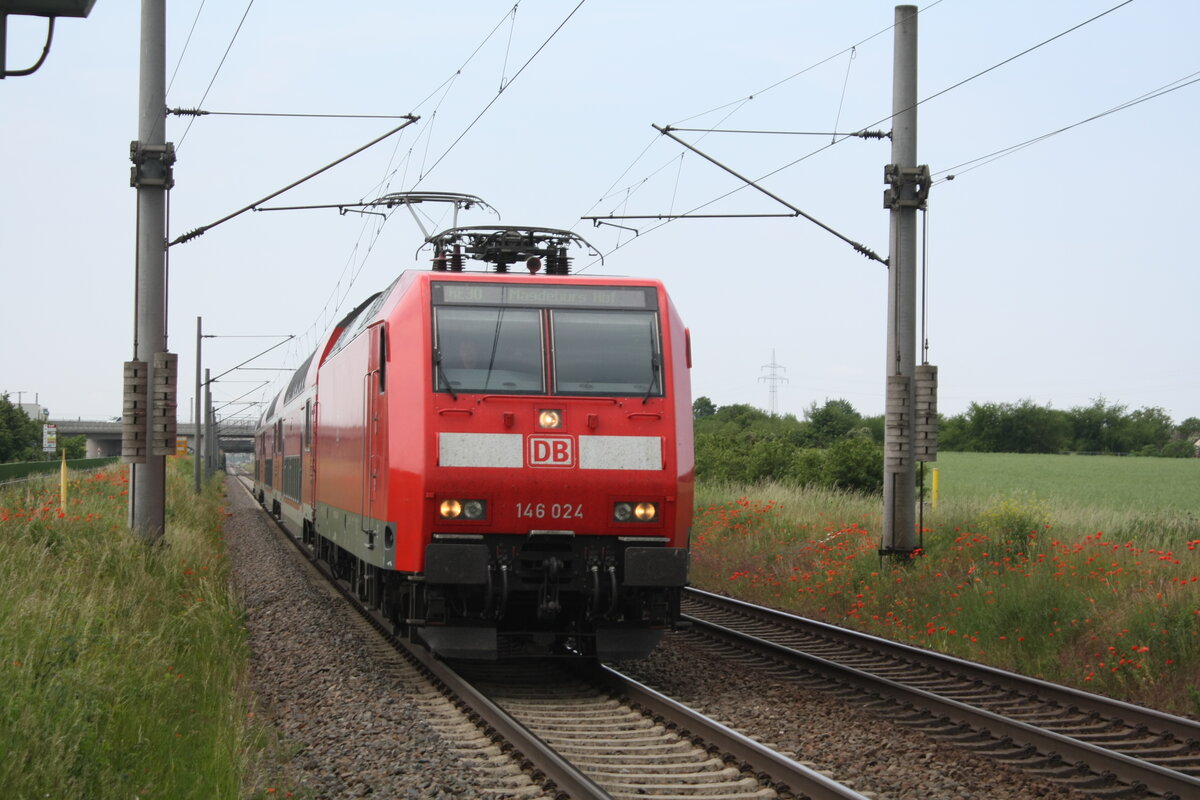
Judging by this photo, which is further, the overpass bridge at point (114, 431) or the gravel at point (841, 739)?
the overpass bridge at point (114, 431)

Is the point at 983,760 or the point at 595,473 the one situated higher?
the point at 595,473

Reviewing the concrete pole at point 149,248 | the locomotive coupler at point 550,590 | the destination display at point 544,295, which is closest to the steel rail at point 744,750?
the locomotive coupler at point 550,590

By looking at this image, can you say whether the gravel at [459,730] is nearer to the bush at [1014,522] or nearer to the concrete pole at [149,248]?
the concrete pole at [149,248]

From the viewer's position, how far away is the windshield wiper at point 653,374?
10.2m

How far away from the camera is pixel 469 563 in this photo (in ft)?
31.6

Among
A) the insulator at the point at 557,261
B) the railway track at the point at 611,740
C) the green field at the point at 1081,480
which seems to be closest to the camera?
the railway track at the point at 611,740

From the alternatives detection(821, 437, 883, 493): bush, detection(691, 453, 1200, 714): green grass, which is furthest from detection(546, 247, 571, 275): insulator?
detection(821, 437, 883, 493): bush

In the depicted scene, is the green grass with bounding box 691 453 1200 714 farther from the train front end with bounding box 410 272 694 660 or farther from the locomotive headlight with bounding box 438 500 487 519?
the locomotive headlight with bounding box 438 500 487 519

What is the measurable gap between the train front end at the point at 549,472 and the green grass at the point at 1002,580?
365 centimetres

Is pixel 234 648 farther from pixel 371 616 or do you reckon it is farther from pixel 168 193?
pixel 168 193

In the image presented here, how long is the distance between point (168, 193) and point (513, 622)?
8686 mm

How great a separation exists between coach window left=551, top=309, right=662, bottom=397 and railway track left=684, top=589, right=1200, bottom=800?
9.23 feet

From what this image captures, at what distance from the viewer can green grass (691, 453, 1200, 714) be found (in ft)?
34.7

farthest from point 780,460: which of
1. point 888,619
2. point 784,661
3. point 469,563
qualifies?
point 469,563
